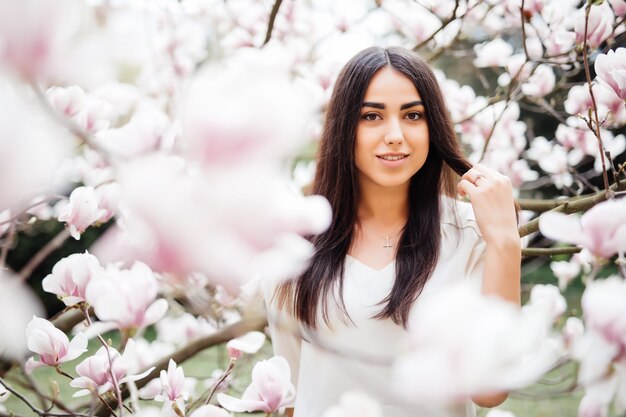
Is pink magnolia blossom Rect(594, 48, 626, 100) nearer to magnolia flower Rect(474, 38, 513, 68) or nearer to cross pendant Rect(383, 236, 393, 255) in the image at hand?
cross pendant Rect(383, 236, 393, 255)

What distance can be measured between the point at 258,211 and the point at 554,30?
1463 millimetres

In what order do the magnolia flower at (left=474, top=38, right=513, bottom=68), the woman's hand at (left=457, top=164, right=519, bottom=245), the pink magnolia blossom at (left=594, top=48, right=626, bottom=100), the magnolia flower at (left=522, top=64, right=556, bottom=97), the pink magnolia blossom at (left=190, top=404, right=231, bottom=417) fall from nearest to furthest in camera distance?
the pink magnolia blossom at (left=190, top=404, right=231, bottom=417), the pink magnolia blossom at (left=594, top=48, right=626, bottom=100), the woman's hand at (left=457, top=164, right=519, bottom=245), the magnolia flower at (left=522, top=64, right=556, bottom=97), the magnolia flower at (left=474, top=38, right=513, bottom=68)

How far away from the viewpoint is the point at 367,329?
3.95 ft

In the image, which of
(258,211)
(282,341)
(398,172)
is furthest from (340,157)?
(258,211)

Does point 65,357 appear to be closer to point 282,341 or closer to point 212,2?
point 282,341

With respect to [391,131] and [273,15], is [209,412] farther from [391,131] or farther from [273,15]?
[273,15]

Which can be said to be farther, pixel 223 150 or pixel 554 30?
pixel 554 30

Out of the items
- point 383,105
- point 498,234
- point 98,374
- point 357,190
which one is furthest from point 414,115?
point 98,374

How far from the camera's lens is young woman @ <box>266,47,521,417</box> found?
45.4 inches

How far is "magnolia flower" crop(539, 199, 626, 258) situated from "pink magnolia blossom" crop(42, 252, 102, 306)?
1.77 ft

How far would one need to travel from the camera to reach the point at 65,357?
2.70 ft

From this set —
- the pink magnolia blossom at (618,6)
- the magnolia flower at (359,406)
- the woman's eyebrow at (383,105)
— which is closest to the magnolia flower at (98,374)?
the magnolia flower at (359,406)

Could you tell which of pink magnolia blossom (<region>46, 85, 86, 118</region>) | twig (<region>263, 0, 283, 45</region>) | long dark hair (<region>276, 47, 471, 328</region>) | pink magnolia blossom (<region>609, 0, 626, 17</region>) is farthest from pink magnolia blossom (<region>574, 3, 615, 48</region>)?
pink magnolia blossom (<region>46, 85, 86, 118</region>)

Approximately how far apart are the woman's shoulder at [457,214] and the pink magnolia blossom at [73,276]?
77 cm
